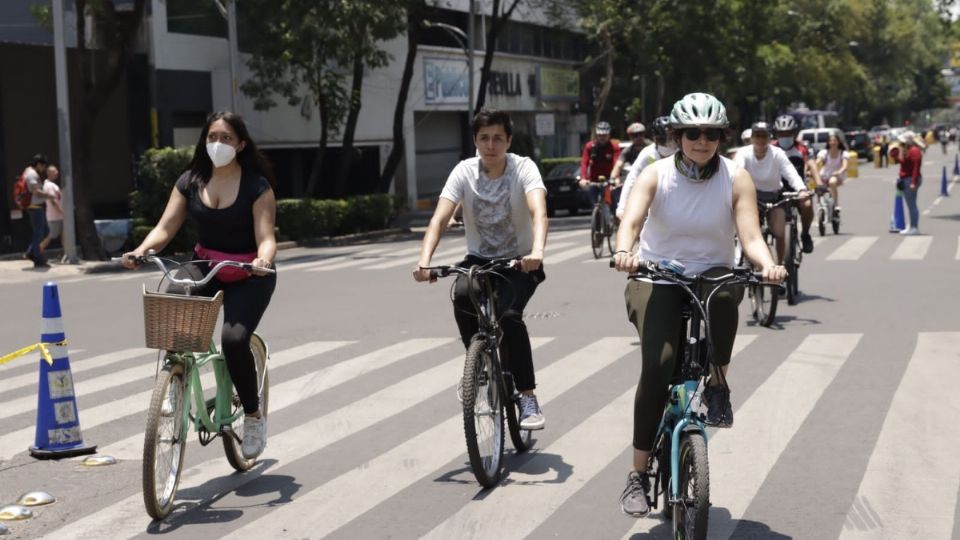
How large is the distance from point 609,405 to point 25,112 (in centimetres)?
2112

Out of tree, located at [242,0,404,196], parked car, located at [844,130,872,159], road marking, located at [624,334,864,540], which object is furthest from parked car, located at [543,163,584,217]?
parked car, located at [844,130,872,159]

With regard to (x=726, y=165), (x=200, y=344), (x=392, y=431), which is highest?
(x=726, y=165)

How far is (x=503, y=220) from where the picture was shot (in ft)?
24.7

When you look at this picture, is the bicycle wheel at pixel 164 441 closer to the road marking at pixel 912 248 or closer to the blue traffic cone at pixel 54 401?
the blue traffic cone at pixel 54 401

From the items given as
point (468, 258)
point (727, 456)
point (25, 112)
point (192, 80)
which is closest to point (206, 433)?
point (468, 258)

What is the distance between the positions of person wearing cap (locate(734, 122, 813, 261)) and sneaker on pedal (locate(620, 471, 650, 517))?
7739mm

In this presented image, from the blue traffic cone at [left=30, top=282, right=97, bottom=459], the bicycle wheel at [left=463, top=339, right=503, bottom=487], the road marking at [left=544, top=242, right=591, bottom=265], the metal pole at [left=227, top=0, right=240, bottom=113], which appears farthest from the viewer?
the metal pole at [left=227, top=0, right=240, bottom=113]

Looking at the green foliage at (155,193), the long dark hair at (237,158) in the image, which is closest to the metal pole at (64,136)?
the green foliage at (155,193)

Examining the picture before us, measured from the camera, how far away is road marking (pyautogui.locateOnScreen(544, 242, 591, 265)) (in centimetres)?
2169

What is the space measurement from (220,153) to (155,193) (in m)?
20.9

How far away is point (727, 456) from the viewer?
7594 mm

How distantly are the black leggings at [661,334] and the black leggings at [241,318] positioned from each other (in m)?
1.97

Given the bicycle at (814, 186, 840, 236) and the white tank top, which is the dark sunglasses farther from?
the bicycle at (814, 186, 840, 236)

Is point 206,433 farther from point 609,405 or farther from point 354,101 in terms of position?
point 354,101
